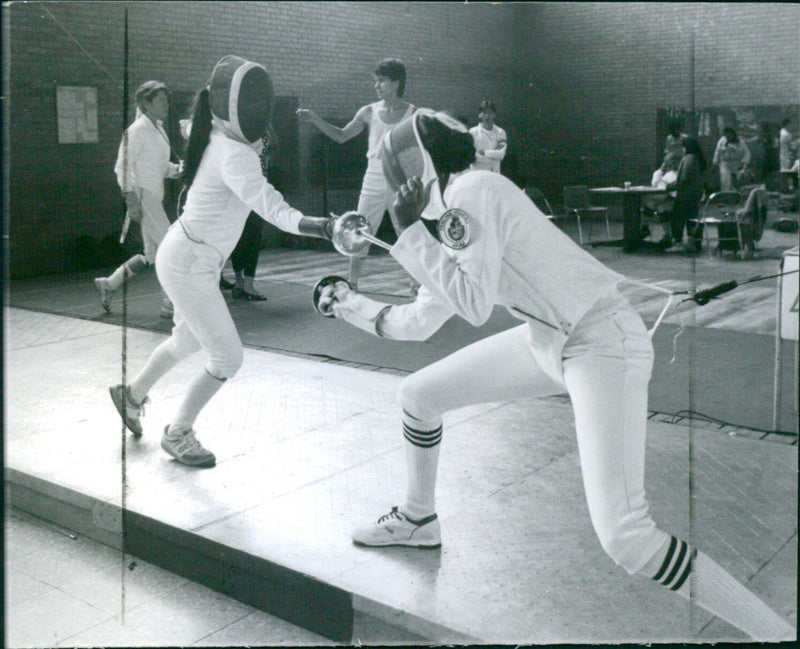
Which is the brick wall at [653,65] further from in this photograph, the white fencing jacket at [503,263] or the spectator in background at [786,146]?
the white fencing jacket at [503,263]

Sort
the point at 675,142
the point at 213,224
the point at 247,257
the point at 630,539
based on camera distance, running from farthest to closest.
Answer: the point at 675,142, the point at 247,257, the point at 213,224, the point at 630,539

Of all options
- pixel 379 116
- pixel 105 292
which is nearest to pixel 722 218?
pixel 105 292

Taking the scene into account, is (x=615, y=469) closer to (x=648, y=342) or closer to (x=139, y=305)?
(x=648, y=342)

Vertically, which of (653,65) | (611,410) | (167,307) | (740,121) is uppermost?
(653,65)

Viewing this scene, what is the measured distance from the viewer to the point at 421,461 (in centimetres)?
300

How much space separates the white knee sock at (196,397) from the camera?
3768mm

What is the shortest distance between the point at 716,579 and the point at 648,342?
653 mm

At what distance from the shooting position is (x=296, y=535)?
3207 mm

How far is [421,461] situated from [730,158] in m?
9.61

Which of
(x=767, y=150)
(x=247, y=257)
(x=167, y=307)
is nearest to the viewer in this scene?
(x=247, y=257)

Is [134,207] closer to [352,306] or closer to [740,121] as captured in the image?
[352,306]

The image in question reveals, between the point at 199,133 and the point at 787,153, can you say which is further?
the point at 787,153

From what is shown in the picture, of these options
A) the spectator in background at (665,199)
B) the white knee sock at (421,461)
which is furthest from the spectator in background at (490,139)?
the spectator in background at (665,199)

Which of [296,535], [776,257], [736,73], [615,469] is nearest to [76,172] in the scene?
[296,535]
